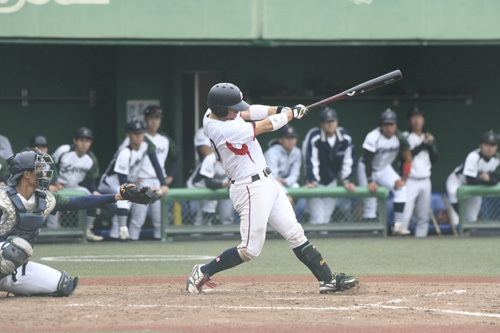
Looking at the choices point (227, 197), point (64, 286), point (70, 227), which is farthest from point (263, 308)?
point (70, 227)

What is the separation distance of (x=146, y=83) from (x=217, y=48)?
124 centimetres

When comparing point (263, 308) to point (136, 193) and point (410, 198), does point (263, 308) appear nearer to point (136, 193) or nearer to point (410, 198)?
point (136, 193)

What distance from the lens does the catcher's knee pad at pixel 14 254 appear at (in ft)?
18.4

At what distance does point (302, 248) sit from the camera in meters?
6.39

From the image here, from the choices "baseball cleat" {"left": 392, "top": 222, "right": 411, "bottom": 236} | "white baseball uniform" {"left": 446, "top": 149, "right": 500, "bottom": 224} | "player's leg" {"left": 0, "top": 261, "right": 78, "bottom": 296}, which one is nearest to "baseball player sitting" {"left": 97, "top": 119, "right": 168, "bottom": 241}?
"baseball cleat" {"left": 392, "top": 222, "right": 411, "bottom": 236}

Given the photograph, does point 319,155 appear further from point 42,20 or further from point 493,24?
point 42,20

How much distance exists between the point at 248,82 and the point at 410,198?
2.86 metres

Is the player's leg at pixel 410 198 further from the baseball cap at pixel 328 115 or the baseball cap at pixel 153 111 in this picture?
the baseball cap at pixel 153 111

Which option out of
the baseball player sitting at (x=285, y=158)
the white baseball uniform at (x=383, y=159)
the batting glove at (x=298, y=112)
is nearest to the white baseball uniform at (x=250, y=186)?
the batting glove at (x=298, y=112)

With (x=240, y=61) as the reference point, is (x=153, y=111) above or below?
below

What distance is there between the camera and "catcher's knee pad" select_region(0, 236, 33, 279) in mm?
5598

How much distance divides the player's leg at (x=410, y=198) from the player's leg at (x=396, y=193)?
0.34 ft

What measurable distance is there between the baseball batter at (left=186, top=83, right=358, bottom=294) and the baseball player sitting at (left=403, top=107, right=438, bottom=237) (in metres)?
5.49

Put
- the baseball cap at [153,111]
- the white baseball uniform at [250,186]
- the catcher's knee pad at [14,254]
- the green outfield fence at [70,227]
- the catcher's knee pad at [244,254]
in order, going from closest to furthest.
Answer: the catcher's knee pad at [14,254] < the white baseball uniform at [250,186] < the catcher's knee pad at [244,254] < the green outfield fence at [70,227] < the baseball cap at [153,111]
